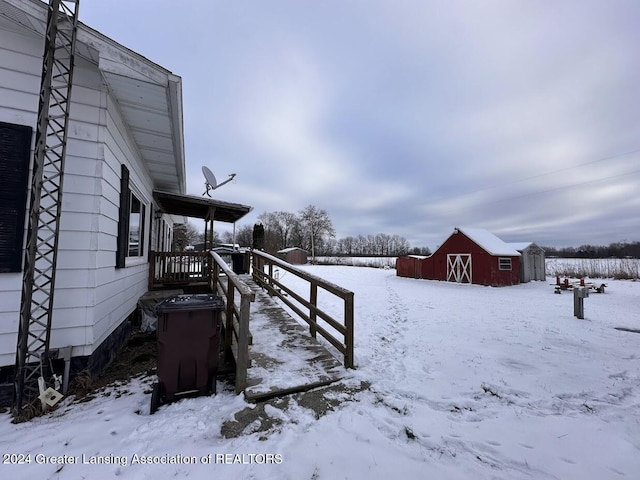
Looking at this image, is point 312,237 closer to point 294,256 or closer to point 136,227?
point 294,256

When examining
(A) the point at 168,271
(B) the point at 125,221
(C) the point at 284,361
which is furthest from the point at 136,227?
(C) the point at 284,361

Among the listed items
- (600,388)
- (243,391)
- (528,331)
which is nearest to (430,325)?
(528,331)

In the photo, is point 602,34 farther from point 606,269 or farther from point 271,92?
point 606,269

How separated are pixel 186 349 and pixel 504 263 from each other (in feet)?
63.2

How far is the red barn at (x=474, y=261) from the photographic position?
648 inches

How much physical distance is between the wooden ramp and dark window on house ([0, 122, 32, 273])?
278 centimetres

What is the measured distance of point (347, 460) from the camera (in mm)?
1847

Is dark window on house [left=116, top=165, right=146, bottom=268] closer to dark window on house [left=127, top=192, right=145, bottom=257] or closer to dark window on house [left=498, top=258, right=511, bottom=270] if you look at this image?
dark window on house [left=127, top=192, right=145, bottom=257]

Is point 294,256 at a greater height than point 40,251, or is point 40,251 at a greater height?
point 40,251

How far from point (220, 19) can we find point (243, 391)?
873cm

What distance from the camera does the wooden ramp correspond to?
2750 millimetres

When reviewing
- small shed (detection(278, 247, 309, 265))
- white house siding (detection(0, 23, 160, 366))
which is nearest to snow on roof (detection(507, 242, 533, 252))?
white house siding (detection(0, 23, 160, 366))

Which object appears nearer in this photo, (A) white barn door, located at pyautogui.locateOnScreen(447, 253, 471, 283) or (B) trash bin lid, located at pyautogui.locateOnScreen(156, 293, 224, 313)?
(B) trash bin lid, located at pyautogui.locateOnScreen(156, 293, 224, 313)

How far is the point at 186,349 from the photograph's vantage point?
263 centimetres
